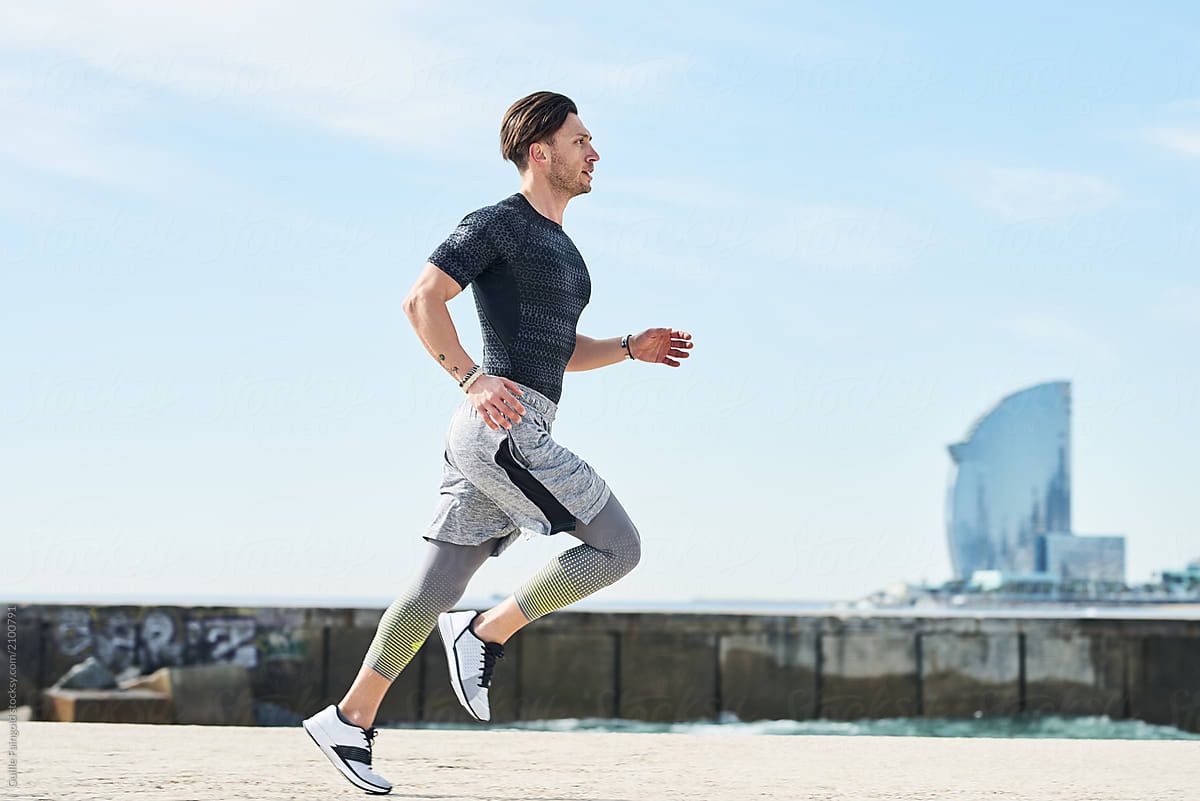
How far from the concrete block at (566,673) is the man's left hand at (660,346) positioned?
9.84 meters

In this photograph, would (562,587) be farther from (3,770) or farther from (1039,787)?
(3,770)

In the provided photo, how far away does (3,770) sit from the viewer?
4.20 m

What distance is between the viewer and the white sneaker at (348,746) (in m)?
3.77

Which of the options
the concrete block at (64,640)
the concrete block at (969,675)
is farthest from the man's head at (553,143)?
the concrete block at (64,640)

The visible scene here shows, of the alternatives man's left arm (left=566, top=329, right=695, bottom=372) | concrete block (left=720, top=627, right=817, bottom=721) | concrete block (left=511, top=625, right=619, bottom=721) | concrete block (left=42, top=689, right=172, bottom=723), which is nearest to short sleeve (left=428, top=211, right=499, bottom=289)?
man's left arm (left=566, top=329, right=695, bottom=372)

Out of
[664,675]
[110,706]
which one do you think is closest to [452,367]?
[110,706]

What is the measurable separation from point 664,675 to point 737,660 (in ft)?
2.78

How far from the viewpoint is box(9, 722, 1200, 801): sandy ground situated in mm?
3871

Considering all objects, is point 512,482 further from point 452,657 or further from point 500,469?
point 452,657

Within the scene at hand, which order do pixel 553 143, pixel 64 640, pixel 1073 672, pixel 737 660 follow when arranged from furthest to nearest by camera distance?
1. pixel 1073 672
2. pixel 64 640
3. pixel 737 660
4. pixel 553 143

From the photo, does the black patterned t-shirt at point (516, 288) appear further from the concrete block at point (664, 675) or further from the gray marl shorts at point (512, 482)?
the concrete block at point (664, 675)

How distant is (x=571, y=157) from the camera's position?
13.4 ft

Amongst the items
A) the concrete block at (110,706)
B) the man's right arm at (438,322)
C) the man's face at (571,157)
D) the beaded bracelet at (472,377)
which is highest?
the man's face at (571,157)

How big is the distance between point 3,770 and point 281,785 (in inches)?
36.0
